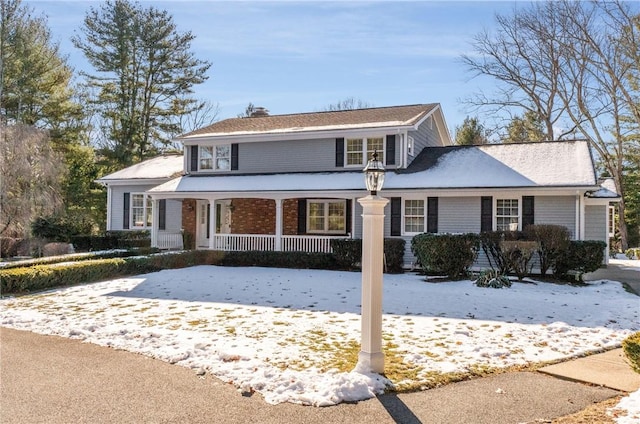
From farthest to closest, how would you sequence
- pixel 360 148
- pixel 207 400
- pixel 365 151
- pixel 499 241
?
pixel 360 148 < pixel 365 151 < pixel 499 241 < pixel 207 400

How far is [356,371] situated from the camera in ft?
17.7

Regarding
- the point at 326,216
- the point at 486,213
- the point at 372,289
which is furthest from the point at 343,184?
the point at 372,289

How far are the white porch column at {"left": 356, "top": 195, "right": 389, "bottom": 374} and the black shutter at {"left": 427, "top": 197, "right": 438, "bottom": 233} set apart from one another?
423 inches

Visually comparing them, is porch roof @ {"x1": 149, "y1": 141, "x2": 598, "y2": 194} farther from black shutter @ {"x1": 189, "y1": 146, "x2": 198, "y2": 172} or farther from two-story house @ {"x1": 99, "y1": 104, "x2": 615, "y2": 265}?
black shutter @ {"x1": 189, "y1": 146, "x2": 198, "y2": 172}

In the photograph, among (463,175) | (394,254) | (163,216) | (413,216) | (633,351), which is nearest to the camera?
(633,351)

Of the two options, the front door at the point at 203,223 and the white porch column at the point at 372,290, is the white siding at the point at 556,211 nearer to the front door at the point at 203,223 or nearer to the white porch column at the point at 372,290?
the white porch column at the point at 372,290

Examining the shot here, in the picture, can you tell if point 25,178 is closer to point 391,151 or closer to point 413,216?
point 391,151

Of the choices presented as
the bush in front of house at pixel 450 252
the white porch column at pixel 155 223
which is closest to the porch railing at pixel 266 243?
the white porch column at pixel 155 223

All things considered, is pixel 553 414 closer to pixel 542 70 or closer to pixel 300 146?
pixel 300 146

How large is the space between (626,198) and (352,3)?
88.5 feet

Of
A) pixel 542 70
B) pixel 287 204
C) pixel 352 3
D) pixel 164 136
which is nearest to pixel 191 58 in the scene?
pixel 164 136

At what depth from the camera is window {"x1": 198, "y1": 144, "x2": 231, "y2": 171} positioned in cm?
2044

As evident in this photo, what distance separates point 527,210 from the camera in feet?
49.6

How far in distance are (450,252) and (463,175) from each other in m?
4.18
